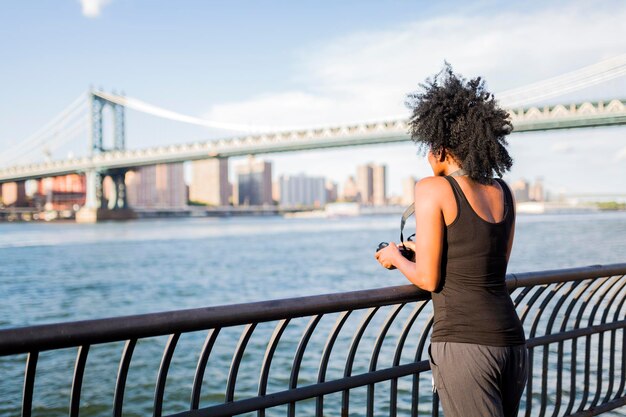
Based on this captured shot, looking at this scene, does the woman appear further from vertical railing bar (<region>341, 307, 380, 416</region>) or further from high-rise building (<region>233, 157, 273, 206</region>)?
high-rise building (<region>233, 157, 273, 206</region>)

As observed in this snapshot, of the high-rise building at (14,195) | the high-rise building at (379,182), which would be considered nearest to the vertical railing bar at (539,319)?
the high-rise building at (14,195)

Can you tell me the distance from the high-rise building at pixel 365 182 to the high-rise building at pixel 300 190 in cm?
1029

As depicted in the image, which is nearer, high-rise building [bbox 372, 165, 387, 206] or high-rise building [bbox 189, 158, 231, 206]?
high-rise building [bbox 189, 158, 231, 206]

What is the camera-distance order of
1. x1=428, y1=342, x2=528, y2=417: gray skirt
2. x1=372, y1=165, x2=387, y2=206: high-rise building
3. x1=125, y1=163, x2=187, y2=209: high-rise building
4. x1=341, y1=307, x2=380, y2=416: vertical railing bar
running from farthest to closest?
x1=372, y1=165, x2=387, y2=206: high-rise building
x1=125, y1=163, x2=187, y2=209: high-rise building
x1=341, y1=307, x2=380, y2=416: vertical railing bar
x1=428, y1=342, x2=528, y2=417: gray skirt

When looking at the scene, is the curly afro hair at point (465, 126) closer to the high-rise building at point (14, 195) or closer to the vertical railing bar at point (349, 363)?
the vertical railing bar at point (349, 363)

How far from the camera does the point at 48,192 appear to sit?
105 m

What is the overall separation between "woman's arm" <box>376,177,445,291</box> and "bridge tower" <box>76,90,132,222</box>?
6323 cm

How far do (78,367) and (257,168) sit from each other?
144 meters

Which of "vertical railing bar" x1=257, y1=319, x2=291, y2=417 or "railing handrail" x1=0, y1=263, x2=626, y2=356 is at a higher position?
"railing handrail" x1=0, y1=263, x2=626, y2=356

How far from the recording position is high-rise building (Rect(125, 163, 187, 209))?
139375 mm

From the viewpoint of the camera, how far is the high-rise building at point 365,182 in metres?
167

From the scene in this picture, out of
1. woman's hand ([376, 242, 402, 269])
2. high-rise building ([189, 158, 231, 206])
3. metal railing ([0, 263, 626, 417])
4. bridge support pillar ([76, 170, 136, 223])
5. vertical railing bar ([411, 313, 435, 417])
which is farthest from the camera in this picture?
high-rise building ([189, 158, 231, 206])

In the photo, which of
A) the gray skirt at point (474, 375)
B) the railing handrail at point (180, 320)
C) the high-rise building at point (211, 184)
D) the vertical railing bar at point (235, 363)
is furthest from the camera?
the high-rise building at point (211, 184)

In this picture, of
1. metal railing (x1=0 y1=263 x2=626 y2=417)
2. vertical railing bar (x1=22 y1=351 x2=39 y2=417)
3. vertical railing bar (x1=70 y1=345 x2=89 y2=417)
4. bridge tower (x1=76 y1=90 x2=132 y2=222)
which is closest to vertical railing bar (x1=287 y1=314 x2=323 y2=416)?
metal railing (x1=0 y1=263 x2=626 y2=417)
